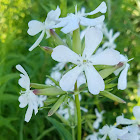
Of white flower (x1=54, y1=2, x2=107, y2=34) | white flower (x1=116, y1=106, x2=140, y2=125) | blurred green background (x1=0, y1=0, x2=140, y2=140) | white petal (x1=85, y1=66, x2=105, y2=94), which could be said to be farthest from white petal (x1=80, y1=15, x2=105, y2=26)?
blurred green background (x1=0, y1=0, x2=140, y2=140)

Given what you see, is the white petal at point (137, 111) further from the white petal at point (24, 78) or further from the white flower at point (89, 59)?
the white petal at point (24, 78)

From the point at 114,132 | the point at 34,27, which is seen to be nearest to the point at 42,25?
the point at 34,27

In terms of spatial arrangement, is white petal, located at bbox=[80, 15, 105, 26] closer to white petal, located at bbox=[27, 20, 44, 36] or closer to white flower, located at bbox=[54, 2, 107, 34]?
white flower, located at bbox=[54, 2, 107, 34]

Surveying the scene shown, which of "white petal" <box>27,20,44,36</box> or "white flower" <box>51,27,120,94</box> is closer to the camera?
"white flower" <box>51,27,120,94</box>

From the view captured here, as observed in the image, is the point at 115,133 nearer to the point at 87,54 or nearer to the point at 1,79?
the point at 87,54

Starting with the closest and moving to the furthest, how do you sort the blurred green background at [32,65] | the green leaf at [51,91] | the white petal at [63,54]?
1. the white petal at [63,54]
2. the green leaf at [51,91]
3. the blurred green background at [32,65]

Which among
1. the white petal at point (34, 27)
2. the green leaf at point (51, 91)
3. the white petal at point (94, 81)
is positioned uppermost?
the white petal at point (34, 27)

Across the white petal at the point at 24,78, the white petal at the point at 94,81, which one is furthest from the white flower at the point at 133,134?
the white petal at the point at 24,78
